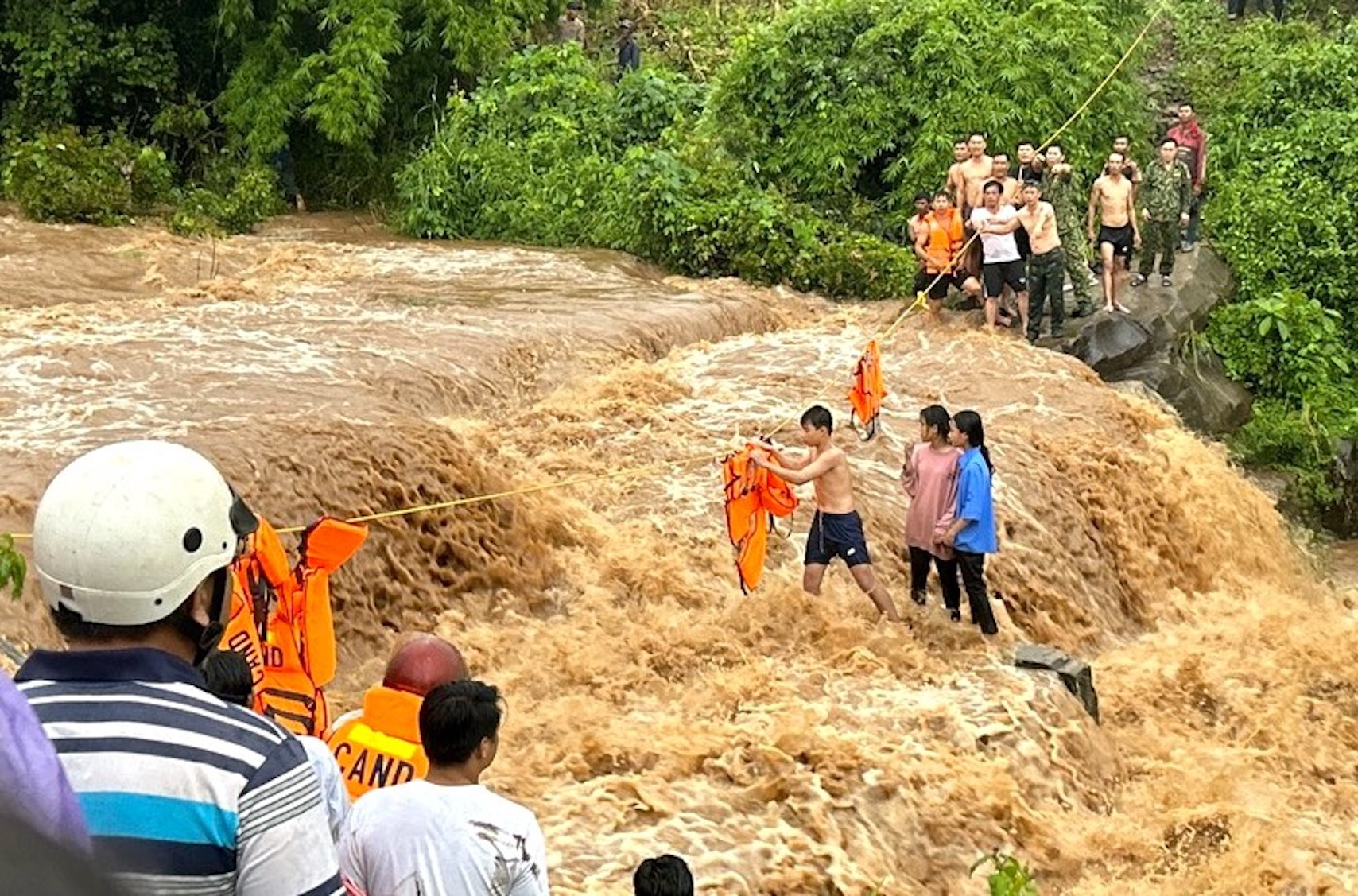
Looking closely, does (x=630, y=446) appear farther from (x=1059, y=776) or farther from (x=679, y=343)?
(x=1059, y=776)

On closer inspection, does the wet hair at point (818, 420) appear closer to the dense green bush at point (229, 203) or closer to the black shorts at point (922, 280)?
the black shorts at point (922, 280)

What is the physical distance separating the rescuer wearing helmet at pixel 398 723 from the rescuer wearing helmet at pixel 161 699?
1.84m

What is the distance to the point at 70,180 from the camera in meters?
16.4

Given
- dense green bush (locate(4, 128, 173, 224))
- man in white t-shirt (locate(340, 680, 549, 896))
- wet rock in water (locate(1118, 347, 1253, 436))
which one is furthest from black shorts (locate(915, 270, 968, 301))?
man in white t-shirt (locate(340, 680, 549, 896))

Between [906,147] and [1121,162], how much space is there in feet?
15.1

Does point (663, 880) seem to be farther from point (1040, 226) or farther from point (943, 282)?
point (943, 282)

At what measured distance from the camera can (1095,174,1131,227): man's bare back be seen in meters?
13.5

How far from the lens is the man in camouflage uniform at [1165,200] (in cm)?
1438

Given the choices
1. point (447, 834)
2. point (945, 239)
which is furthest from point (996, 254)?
point (447, 834)

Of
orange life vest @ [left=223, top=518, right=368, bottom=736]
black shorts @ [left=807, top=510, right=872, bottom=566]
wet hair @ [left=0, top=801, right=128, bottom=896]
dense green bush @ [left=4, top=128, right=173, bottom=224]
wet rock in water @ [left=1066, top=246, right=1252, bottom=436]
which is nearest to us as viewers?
wet hair @ [left=0, top=801, right=128, bottom=896]

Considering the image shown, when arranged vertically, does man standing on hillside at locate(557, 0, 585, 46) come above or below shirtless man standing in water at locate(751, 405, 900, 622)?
above

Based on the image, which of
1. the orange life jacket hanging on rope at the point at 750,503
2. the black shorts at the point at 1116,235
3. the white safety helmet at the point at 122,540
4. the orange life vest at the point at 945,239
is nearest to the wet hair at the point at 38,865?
the white safety helmet at the point at 122,540

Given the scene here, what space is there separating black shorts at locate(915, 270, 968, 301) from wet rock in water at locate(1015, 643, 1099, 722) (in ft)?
20.0

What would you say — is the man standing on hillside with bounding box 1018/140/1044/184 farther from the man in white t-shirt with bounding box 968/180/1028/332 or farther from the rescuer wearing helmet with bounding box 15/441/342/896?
the rescuer wearing helmet with bounding box 15/441/342/896
